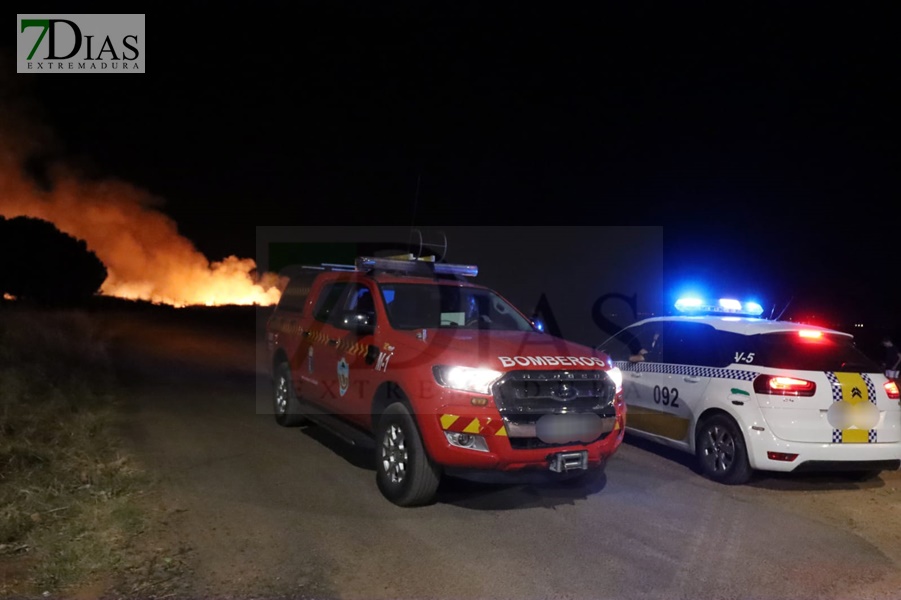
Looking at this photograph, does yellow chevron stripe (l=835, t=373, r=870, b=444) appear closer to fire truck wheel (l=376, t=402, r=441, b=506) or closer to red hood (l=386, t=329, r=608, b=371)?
red hood (l=386, t=329, r=608, b=371)

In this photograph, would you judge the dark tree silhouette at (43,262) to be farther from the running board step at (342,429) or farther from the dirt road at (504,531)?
the dirt road at (504,531)

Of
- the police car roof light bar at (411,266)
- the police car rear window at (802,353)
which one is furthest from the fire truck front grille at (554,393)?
the police car roof light bar at (411,266)

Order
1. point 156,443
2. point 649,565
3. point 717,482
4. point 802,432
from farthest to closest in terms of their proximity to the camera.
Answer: point 156,443, point 717,482, point 802,432, point 649,565

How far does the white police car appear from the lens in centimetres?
620

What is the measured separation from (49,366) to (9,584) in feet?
26.5

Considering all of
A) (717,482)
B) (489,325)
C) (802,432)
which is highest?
(489,325)

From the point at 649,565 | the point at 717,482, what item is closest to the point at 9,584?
the point at 649,565

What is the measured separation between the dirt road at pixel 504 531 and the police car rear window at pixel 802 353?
1218 mm

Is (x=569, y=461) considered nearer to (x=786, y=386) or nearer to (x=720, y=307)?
(x=786, y=386)

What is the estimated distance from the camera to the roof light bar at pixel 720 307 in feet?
26.2

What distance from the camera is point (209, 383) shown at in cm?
1162

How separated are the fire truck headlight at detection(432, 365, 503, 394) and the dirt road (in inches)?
41.6

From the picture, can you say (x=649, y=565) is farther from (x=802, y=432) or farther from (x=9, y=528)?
(x=9, y=528)

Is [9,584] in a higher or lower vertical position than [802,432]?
lower
